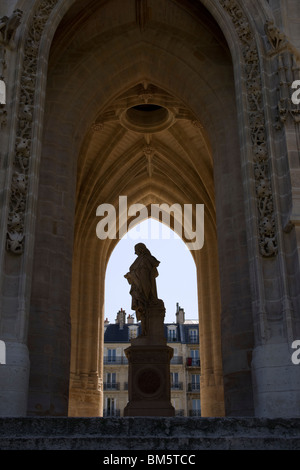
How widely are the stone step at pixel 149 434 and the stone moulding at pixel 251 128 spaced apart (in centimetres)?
445

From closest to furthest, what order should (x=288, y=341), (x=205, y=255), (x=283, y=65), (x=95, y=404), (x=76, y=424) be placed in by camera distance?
(x=76, y=424), (x=288, y=341), (x=283, y=65), (x=95, y=404), (x=205, y=255)

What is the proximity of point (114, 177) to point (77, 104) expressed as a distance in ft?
26.2

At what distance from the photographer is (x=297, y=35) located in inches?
444

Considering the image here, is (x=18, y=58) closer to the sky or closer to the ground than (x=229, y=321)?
closer to the sky

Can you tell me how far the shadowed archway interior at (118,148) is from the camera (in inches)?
464

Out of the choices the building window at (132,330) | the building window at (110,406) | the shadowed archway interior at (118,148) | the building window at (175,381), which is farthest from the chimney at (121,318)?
the shadowed archway interior at (118,148)

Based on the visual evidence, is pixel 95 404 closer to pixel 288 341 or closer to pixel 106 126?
pixel 106 126

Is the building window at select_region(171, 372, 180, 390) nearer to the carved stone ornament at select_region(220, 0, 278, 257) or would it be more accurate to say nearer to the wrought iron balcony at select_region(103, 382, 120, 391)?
the wrought iron balcony at select_region(103, 382, 120, 391)

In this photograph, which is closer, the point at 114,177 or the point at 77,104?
the point at 77,104

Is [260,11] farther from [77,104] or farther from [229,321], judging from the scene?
[229,321]

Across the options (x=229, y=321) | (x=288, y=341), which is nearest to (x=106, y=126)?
(x=229, y=321)

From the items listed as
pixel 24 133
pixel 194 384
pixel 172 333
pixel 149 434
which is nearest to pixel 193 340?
pixel 172 333
